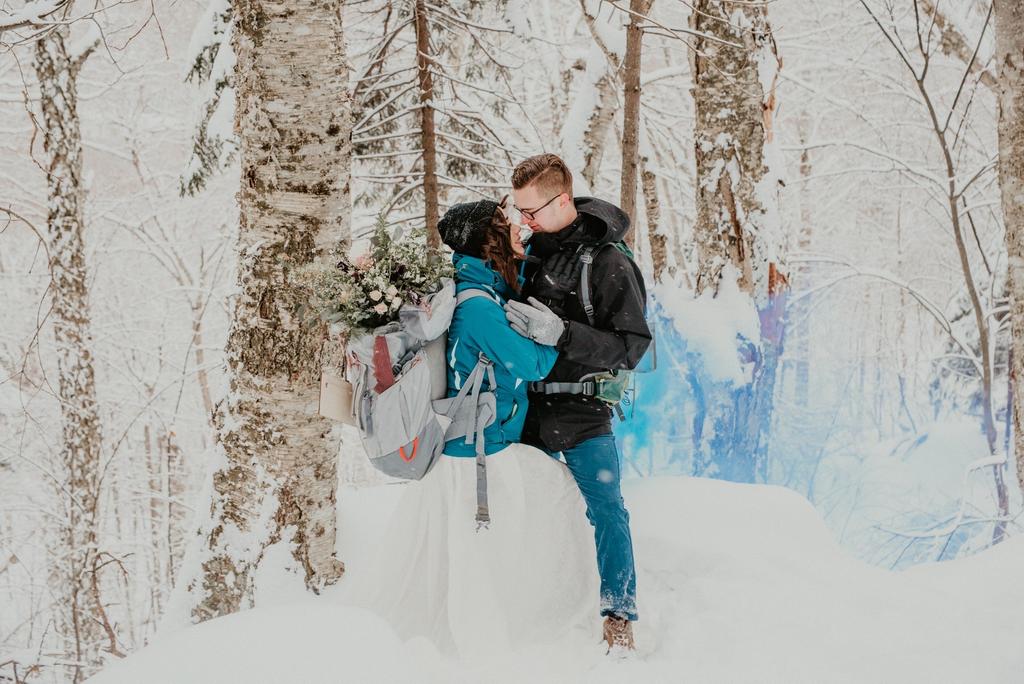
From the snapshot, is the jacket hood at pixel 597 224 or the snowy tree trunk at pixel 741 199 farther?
the snowy tree trunk at pixel 741 199

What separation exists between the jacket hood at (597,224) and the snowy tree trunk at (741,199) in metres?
1.92

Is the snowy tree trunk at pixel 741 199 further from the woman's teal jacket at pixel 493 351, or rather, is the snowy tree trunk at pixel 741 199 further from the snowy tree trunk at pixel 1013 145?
the woman's teal jacket at pixel 493 351

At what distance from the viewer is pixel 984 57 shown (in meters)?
6.57

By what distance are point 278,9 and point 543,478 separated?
2359 millimetres

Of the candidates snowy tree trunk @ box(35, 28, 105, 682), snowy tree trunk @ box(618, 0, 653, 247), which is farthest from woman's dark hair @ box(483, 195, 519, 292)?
snowy tree trunk @ box(35, 28, 105, 682)

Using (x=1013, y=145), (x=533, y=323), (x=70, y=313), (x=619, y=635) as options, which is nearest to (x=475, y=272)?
(x=533, y=323)

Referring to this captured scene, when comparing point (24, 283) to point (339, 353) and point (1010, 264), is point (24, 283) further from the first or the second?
point (1010, 264)

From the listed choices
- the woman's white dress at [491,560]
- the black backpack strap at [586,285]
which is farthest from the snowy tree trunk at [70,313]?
the black backpack strap at [586,285]

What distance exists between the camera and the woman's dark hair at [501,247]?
9.69 feet

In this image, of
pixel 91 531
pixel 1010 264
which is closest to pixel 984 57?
pixel 1010 264

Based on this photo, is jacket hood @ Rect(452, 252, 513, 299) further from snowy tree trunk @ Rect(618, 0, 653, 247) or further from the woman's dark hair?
snowy tree trunk @ Rect(618, 0, 653, 247)

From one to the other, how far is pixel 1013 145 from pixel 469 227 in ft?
8.04

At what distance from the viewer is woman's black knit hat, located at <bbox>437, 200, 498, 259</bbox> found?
2.95 metres

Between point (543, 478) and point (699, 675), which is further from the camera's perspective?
point (543, 478)
